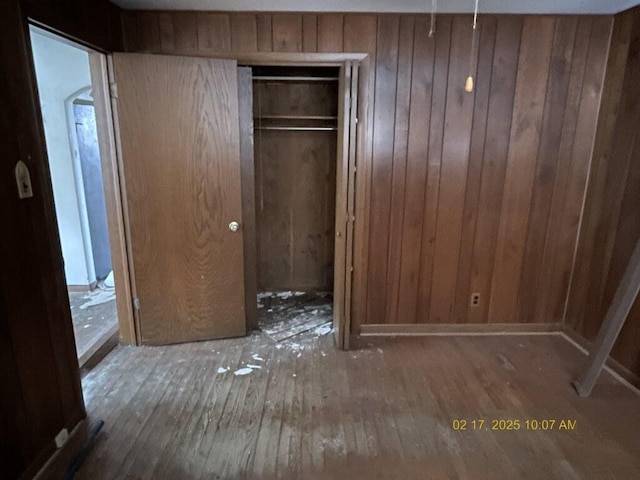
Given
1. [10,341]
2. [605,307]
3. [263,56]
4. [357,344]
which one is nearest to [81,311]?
[10,341]

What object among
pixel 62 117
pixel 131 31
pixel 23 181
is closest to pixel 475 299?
pixel 23 181

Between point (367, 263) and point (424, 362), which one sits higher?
point (367, 263)

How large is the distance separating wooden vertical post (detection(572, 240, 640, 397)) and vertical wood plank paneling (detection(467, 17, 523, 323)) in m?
0.84

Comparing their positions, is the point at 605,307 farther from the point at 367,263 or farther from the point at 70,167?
the point at 70,167

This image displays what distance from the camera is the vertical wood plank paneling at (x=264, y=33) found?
8.28 ft

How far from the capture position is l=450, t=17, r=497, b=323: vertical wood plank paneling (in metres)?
2.60

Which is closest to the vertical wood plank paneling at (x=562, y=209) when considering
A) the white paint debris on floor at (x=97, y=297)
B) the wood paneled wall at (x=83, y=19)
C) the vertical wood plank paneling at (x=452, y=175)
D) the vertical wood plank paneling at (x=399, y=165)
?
the vertical wood plank paneling at (x=452, y=175)

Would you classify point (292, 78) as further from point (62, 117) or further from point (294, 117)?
point (62, 117)

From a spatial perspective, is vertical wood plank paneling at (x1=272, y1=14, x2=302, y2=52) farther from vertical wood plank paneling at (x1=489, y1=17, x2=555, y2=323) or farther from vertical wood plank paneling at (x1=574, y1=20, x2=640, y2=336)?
vertical wood plank paneling at (x1=574, y1=20, x2=640, y2=336)

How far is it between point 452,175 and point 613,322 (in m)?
1.30

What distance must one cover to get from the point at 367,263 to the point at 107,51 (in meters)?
2.17

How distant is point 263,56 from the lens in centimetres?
258

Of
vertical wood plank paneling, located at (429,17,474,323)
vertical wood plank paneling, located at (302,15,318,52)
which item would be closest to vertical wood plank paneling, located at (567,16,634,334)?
vertical wood plank paneling, located at (429,17,474,323)

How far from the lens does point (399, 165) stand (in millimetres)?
2754
